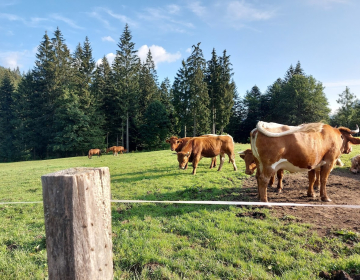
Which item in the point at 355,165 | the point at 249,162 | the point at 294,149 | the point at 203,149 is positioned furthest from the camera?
the point at 203,149

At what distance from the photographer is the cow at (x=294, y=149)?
215 inches

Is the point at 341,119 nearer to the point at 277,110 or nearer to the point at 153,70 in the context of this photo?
the point at 277,110

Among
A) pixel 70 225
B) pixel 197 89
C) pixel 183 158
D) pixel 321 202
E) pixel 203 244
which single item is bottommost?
pixel 203 244

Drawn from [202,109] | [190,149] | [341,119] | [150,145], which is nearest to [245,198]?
[190,149]

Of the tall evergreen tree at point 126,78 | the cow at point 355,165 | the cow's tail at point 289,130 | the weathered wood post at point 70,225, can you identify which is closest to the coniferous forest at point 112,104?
the tall evergreen tree at point 126,78

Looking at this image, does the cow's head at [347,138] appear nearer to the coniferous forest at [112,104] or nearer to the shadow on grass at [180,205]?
the shadow on grass at [180,205]

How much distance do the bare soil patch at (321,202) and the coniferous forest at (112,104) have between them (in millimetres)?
28135

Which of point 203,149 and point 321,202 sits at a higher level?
point 203,149

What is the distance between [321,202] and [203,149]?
20.1ft

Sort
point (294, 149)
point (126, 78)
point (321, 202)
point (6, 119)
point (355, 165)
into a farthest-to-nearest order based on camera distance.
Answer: point (6, 119) → point (126, 78) → point (355, 165) → point (321, 202) → point (294, 149)

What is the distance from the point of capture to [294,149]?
5465mm

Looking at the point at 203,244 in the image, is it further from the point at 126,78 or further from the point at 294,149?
the point at 126,78

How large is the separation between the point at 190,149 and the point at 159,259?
25.8 ft

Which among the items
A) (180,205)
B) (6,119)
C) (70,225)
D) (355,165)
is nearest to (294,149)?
(180,205)
